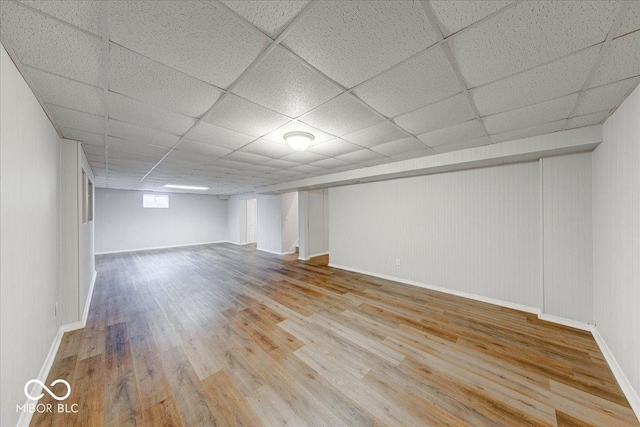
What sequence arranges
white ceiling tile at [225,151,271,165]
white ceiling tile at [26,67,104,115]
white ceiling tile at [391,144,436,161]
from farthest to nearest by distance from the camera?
1. white ceiling tile at [225,151,271,165]
2. white ceiling tile at [391,144,436,161]
3. white ceiling tile at [26,67,104,115]

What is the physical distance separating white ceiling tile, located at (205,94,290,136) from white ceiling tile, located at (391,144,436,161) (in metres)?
2.17

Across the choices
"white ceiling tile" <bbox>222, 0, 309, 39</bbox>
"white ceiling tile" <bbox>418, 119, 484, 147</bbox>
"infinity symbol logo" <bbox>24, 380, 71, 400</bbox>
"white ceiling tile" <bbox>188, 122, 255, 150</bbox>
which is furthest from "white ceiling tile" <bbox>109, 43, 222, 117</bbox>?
"white ceiling tile" <bbox>418, 119, 484, 147</bbox>

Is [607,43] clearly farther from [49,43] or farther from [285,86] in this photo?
[49,43]

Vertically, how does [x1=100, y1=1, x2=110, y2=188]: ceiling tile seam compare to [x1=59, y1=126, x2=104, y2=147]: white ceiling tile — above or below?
below

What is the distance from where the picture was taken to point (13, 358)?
141 cm

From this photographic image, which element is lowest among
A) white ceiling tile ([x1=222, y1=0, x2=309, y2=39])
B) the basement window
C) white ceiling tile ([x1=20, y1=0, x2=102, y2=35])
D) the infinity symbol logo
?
the infinity symbol logo

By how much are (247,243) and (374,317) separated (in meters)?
8.29

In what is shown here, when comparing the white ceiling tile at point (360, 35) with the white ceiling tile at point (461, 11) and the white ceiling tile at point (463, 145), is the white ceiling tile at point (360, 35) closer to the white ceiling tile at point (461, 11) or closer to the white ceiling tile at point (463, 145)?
the white ceiling tile at point (461, 11)

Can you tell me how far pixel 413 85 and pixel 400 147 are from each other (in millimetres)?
1628

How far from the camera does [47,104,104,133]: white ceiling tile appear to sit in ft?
6.88

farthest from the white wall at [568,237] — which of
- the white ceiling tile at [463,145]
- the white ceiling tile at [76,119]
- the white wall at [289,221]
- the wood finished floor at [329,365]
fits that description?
the white wall at [289,221]

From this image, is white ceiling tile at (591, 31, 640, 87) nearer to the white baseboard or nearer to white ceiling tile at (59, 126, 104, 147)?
the white baseboard

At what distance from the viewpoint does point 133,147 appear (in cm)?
317

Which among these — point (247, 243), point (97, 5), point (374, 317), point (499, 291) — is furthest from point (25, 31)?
point (247, 243)
